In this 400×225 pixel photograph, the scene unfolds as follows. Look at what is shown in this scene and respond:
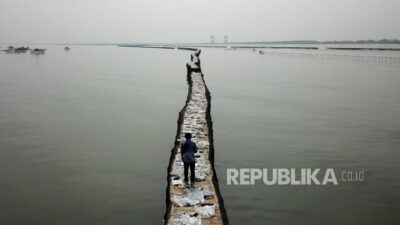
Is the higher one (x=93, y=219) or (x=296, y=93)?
(x=296, y=93)

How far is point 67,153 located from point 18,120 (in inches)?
281

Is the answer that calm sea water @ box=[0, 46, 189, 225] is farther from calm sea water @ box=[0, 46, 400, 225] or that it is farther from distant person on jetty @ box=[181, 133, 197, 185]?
distant person on jetty @ box=[181, 133, 197, 185]

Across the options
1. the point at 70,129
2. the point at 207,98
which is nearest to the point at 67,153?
the point at 70,129

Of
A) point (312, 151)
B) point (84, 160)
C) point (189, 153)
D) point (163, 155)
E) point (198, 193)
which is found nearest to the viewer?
point (198, 193)

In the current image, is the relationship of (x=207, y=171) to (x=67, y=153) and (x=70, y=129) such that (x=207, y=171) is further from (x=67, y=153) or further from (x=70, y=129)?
(x=70, y=129)

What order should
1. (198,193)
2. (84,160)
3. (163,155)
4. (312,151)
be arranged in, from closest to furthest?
(198,193), (84,160), (163,155), (312,151)

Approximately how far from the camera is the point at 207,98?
18.7 metres

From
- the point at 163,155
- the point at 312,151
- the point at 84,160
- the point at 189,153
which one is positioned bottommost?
the point at 84,160

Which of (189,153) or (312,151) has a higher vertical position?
(189,153)

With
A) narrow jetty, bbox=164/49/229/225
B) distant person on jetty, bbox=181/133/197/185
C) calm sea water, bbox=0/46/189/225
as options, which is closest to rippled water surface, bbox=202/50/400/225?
narrow jetty, bbox=164/49/229/225

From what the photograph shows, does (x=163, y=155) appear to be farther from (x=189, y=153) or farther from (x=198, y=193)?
(x=198, y=193)

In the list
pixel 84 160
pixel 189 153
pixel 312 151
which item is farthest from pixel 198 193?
pixel 312 151

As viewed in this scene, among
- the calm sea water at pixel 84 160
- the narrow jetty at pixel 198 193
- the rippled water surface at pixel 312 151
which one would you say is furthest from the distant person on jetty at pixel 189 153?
the rippled water surface at pixel 312 151

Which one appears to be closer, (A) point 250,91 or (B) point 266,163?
(B) point 266,163
